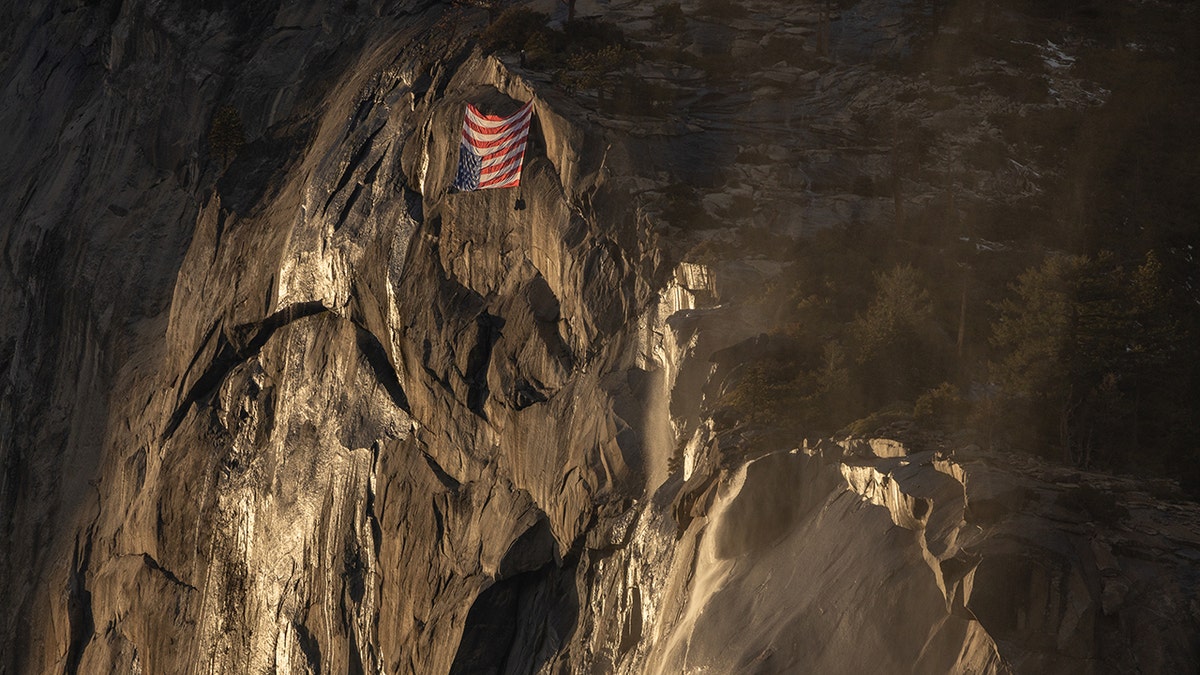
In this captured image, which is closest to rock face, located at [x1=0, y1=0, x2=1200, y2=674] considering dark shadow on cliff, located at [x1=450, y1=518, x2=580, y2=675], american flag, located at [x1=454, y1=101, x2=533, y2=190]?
dark shadow on cliff, located at [x1=450, y1=518, x2=580, y2=675]

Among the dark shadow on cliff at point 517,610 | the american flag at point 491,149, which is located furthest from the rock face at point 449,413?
the american flag at point 491,149

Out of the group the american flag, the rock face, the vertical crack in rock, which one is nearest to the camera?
the rock face

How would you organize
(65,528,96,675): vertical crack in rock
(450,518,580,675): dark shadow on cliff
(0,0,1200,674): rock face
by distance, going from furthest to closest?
(65,528,96,675): vertical crack in rock
(450,518,580,675): dark shadow on cliff
(0,0,1200,674): rock face

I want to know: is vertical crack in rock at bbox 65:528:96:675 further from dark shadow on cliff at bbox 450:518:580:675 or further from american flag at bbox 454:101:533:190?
american flag at bbox 454:101:533:190

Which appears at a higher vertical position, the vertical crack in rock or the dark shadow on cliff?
the dark shadow on cliff

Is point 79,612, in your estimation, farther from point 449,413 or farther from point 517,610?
point 517,610

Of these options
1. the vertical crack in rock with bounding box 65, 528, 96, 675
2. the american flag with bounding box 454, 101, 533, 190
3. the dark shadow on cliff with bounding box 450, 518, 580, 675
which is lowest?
the vertical crack in rock with bounding box 65, 528, 96, 675

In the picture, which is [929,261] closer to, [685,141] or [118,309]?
[685,141]

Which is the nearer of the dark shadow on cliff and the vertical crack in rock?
the dark shadow on cliff
